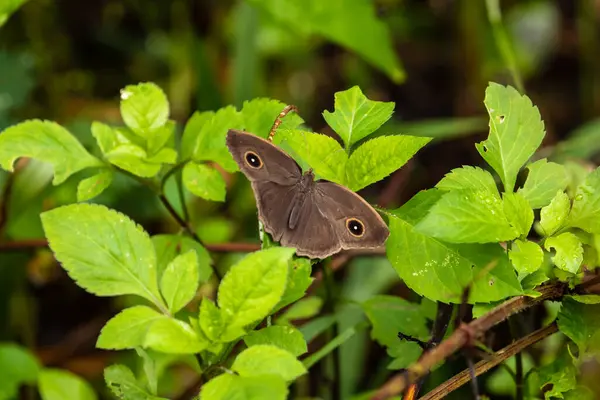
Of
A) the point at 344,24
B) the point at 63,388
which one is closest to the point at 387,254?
the point at 63,388

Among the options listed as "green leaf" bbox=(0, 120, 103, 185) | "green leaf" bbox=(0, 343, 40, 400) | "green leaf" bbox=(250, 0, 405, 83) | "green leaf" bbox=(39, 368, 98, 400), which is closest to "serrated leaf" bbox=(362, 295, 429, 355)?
"green leaf" bbox=(0, 120, 103, 185)

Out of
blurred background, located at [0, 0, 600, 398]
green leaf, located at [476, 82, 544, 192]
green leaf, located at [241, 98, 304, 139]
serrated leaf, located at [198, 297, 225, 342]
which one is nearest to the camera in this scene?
serrated leaf, located at [198, 297, 225, 342]

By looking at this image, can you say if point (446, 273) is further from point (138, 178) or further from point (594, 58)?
point (594, 58)

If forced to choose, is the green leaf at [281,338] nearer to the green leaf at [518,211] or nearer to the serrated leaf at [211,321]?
the serrated leaf at [211,321]

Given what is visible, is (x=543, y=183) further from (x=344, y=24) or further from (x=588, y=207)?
(x=344, y=24)

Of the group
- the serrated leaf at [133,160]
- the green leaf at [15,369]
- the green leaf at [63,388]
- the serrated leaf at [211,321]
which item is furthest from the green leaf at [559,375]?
the green leaf at [15,369]

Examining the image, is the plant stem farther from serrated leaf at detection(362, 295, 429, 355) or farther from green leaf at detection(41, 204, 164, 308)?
green leaf at detection(41, 204, 164, 308)

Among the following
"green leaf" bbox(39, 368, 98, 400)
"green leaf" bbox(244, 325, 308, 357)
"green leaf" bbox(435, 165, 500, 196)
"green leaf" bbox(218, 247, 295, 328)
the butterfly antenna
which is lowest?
"green leaf" bbox(39, 368, 98, 400)
